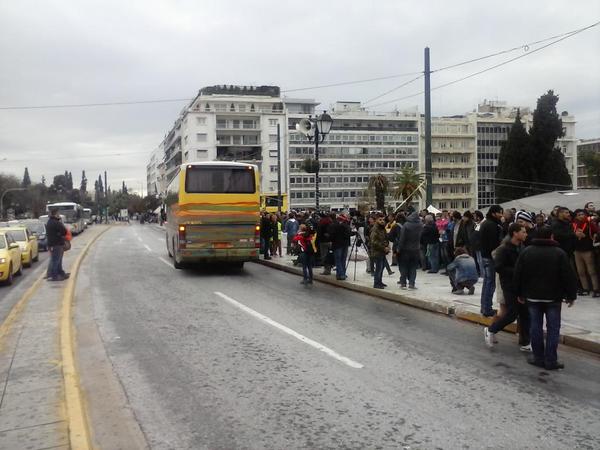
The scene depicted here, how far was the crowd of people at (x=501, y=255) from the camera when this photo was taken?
6.72m

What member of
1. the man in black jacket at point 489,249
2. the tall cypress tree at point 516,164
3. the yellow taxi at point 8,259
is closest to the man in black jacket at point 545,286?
the man in black jacket at point 489,249

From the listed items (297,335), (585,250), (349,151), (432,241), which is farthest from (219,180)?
(349,151)

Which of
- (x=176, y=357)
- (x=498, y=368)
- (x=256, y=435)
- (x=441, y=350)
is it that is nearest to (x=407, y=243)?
(x=441, y=350)

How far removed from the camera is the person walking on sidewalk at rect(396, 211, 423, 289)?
1244 cm

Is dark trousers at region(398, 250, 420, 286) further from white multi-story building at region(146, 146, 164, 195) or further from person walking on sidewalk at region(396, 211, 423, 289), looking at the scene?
white multi-story building at region(146, 146, 164, 195)

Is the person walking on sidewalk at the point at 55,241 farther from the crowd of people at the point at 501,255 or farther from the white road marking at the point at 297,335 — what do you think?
the crowd of people at the point at 501,255

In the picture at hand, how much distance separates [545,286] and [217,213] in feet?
37.1

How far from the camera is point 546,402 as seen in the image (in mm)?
5543

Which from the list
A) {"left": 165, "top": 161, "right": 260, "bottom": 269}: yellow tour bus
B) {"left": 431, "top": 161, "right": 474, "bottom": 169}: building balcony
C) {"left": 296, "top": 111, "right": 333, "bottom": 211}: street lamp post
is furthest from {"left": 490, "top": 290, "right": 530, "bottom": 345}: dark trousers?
{"left": 431, "top": 161, "right": 474, "bottom": 169}: building balcony

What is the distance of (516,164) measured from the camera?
60188 mm

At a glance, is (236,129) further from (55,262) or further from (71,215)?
(55,262)

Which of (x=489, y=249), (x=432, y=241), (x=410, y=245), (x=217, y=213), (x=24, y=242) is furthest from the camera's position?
(x=24, y=242)

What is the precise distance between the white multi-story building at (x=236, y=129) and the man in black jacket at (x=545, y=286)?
3194 inches

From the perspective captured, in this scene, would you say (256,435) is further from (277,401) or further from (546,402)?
(546,402)
